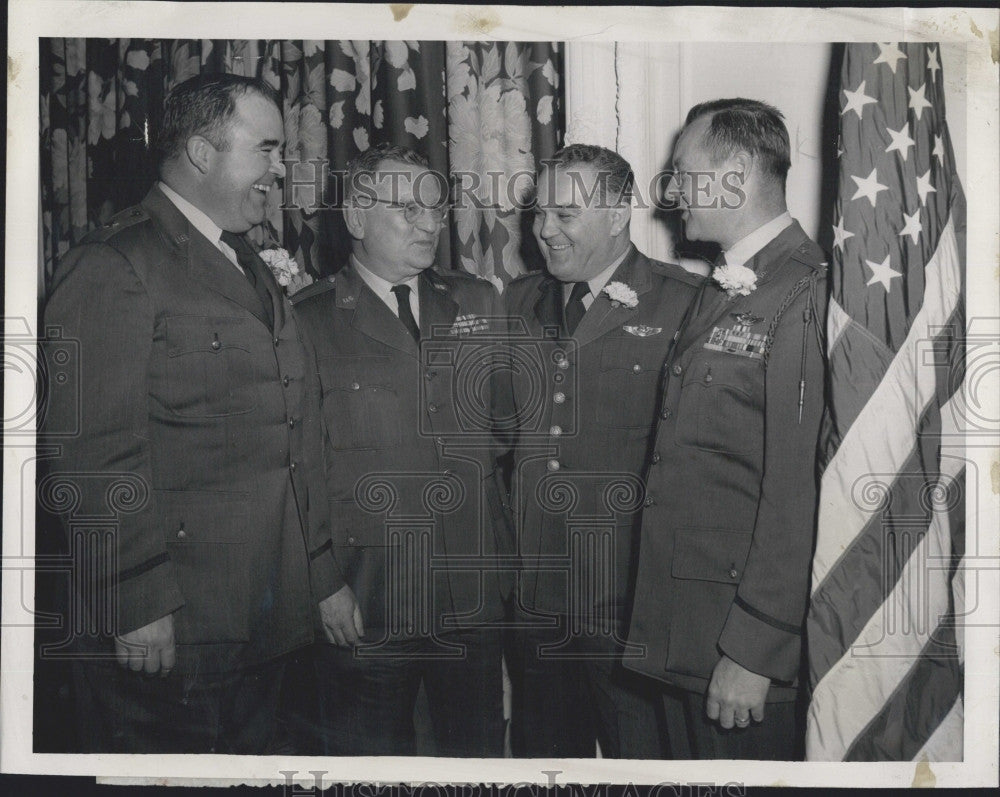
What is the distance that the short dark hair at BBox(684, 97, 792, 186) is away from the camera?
2.36 m

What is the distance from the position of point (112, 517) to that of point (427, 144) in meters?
1.12

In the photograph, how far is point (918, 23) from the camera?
2.42 metres

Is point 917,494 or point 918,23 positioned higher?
point 918,23

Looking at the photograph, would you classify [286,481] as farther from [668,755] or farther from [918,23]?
[918,23]

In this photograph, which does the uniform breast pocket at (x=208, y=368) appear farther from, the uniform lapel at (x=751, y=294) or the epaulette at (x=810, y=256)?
the epaulette at (x=810, y=256)

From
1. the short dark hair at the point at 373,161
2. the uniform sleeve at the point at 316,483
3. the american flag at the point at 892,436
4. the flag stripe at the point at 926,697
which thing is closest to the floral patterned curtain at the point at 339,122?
the short dark hair at the point at 373,161

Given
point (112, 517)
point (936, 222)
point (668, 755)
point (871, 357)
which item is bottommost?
point (668, 755)

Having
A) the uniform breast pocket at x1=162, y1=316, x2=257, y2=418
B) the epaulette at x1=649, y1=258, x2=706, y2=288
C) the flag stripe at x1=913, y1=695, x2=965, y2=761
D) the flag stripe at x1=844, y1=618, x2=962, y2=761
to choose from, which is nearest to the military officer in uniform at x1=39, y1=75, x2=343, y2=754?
the uniform breast pocket at x1=162, y1=316, x2=257, y2=418

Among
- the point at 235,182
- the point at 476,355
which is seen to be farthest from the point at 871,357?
the point at 235,182

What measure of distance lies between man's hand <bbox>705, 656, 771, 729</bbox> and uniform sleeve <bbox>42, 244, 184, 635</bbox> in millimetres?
1208

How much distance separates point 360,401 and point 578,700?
2.82 feet

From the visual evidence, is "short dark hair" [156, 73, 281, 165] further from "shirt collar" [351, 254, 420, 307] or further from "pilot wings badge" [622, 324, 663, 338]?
"pilot wings badge" [622, 324, 663, 338]

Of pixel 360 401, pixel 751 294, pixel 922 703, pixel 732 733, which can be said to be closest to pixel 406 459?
pixel 360 401

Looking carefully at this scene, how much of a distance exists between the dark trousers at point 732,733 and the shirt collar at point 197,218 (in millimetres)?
1448
